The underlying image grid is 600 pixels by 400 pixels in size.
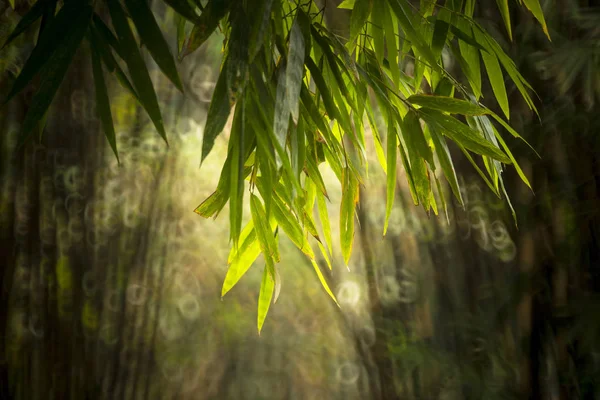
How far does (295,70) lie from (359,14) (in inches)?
7.6

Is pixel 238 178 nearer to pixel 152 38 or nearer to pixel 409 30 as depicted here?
pixel 152 38

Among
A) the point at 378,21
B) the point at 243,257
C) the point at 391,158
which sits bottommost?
the point at 243,257

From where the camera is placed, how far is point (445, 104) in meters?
0.96

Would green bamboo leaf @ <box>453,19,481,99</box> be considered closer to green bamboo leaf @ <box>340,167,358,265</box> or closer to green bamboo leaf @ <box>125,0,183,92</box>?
green bamboo leaf @ <box>340,167,358,265</box>

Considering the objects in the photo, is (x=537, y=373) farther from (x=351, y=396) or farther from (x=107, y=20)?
(x=107, y=20)

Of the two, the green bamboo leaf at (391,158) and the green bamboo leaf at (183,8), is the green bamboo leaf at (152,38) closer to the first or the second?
the green bamboo leaf at (183,8)

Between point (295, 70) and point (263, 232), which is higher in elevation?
point (295, 70)

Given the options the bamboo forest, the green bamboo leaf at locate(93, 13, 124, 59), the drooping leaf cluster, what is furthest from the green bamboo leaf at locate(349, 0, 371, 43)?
the bamboo forest

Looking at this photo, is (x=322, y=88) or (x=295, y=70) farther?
(x=322, y=88)

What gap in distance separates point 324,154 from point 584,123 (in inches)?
31.0

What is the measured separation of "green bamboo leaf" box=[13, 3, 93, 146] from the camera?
75cm

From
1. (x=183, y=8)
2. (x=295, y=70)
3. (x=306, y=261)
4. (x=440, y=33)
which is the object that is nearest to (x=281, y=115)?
(x=295, y=70)

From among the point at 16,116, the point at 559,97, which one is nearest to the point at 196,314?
the point at 16,116

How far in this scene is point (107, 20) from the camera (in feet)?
5.58
